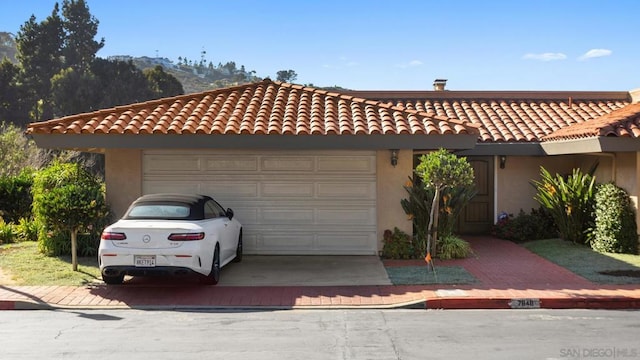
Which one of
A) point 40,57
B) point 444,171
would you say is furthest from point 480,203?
point 40,57

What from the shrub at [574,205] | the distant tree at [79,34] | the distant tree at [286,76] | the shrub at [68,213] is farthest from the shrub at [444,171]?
the distant tree at [286,76]

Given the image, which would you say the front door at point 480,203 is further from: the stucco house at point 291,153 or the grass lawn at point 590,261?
the grass lawn at point 590,261

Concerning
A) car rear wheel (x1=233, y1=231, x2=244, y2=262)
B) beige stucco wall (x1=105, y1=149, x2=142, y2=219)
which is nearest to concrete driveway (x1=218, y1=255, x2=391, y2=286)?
car rear wheel (x1=233, y1=231, x2=244, y2=262)

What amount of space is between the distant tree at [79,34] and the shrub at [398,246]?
49633mm

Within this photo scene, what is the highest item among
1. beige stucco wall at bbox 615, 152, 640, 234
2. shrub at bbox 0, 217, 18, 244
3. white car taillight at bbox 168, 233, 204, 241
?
beige stucco wall at bbox 615, 152, 640, 234

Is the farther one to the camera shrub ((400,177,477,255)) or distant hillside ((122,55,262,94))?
distant hillside ((122,55,262,94))

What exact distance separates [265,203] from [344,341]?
20.6 feet

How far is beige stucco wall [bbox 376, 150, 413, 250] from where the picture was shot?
12.7 metres

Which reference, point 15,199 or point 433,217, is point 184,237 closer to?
point 433,217

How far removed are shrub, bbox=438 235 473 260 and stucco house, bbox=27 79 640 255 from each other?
0.88 meters

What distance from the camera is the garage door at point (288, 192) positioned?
12.9 m

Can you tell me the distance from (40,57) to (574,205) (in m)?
50.6

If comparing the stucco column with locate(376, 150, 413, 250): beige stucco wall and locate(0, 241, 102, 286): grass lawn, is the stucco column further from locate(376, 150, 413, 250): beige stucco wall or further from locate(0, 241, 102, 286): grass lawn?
locate(0, 241, 102, 286): grass lawn

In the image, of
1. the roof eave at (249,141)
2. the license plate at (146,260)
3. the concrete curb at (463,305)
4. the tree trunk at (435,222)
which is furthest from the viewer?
the roof eave at (249,141)
